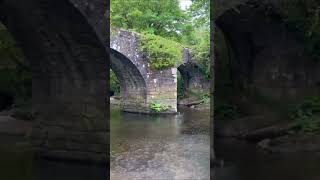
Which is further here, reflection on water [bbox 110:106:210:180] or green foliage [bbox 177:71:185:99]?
green foliage [bbox 177:71:185:99]

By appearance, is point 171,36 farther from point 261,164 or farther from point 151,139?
point 261,164

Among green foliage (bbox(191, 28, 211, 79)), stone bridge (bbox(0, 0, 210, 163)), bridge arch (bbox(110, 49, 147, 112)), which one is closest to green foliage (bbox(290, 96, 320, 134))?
stone bridge (bbox(0, 0, 210, 163))

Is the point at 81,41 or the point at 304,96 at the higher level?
the point at 81,41

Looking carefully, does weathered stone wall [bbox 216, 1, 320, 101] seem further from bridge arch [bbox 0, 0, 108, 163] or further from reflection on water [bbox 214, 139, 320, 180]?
bridge arch [bbox 0, 0, 108, 163]

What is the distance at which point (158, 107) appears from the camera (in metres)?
17.4

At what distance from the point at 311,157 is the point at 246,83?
324cm

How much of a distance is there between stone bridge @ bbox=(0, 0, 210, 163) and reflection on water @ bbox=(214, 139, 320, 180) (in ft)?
6.53

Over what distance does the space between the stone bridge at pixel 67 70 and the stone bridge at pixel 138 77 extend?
6.82 metres

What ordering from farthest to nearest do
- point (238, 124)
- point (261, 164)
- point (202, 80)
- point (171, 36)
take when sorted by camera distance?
point (202, 80)
point (171, 36)
point (238, 124)
point (261, 164)

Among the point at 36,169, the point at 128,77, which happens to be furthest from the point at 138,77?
the point at 36,169

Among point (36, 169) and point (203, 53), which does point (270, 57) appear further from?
point (203, 53)

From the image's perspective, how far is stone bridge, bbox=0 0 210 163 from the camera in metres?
7.24

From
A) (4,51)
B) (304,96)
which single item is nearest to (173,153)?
(304,96)

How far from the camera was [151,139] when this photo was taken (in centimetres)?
1041
